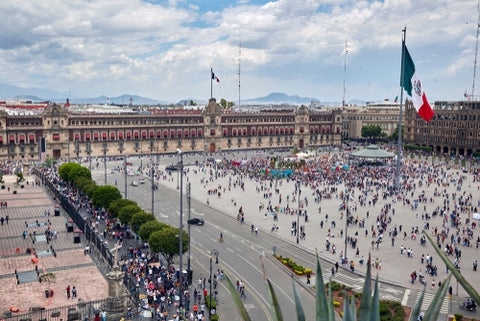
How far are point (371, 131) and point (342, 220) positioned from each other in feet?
335

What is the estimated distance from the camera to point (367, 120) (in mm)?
156375

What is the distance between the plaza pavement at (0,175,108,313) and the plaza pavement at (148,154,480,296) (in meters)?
15.8

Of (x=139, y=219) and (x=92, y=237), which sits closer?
(x=139, y=219)

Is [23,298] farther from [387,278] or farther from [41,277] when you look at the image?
[387,278]

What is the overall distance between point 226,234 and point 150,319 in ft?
62.7

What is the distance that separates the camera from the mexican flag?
155ft

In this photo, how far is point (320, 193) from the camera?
65.6m

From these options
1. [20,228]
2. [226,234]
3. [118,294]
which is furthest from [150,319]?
[20,228]

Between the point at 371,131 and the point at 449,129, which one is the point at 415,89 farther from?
the point at 371,131

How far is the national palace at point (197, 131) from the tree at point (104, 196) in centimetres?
3730

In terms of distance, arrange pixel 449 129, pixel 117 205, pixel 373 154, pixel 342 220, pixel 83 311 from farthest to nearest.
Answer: pixel 449 129 < pixel 373 154 < pixel 342 220 < pixel 117 205 < pixel 83 311

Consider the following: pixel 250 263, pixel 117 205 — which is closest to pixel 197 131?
pixel 117 205

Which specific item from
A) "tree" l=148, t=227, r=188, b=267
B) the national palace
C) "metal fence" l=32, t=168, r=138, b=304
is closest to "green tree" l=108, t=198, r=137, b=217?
"metal fence" l=32, t=168, r=138, b=304

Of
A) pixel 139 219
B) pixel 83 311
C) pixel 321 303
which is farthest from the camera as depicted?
pixel 139 219
